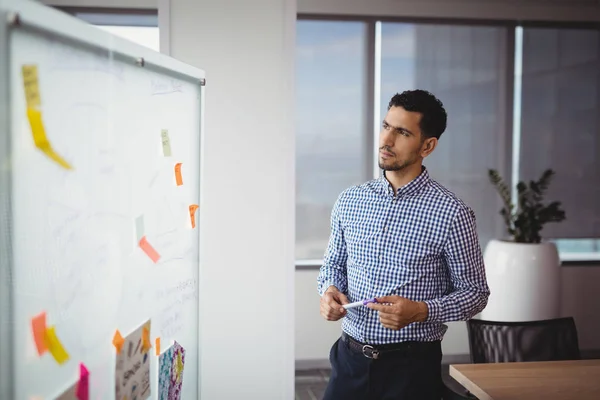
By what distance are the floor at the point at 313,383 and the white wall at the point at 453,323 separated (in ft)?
0.36

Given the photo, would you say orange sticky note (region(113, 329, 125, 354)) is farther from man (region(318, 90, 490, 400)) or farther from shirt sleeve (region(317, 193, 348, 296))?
shirt sleeve (region(317, 193, 348, 296))

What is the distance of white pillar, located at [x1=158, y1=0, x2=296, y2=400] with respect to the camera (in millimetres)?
2660

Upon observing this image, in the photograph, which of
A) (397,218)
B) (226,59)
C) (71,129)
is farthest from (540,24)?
(71,129)

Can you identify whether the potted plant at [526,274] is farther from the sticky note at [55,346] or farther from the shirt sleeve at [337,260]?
the sticky note at [55,346]

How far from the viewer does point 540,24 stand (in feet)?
15.0

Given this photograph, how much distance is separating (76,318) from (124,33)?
3307 millimetres

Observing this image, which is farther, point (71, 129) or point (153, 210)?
point (153, 210)

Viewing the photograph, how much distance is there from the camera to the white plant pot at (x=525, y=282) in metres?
3.97

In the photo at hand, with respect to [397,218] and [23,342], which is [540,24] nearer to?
[397,218]

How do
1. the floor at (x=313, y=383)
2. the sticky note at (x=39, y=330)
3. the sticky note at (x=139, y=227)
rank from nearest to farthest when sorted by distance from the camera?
the sticky note at (x=39, y=330) < the sticky note at (x=139, y=227) < the floor at (x=313, y=383)

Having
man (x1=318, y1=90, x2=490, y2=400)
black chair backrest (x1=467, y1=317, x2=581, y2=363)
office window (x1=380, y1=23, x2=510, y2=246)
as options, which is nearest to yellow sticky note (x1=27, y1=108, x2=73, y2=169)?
man (x1=318, y1=90, x2=490, y2=400)

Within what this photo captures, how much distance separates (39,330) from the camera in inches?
47.9

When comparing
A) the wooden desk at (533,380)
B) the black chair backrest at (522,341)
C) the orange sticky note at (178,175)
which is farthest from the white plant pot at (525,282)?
the orange sticky note at (178,175)

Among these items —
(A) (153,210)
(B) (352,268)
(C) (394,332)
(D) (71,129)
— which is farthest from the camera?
(B) (352,268)
